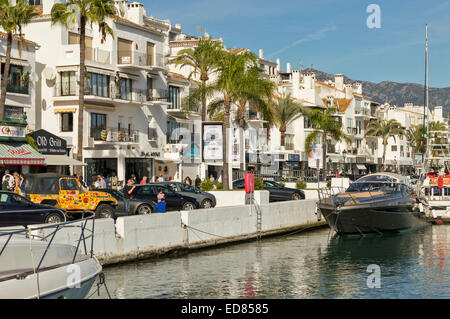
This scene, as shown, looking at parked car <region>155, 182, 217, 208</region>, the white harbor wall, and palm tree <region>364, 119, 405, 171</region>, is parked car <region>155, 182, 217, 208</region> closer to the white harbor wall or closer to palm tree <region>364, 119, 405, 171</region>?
the white harbor wall

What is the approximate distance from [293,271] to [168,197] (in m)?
11.4

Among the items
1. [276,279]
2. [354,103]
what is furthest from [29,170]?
[354,103]

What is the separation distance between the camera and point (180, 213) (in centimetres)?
2584

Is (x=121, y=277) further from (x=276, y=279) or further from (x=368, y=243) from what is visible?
(x=368, y=243)

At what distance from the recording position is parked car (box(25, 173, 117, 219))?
25797 millimetres

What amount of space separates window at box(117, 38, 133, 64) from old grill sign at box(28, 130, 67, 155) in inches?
510

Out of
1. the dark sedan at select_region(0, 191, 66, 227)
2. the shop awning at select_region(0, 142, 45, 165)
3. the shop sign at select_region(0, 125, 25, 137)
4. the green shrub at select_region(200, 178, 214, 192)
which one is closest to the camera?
the dark sedan at select_region(0, 191, 66, 227)

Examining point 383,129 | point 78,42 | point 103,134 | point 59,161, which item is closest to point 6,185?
point 59,161

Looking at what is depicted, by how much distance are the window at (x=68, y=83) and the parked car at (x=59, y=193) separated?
22913mm

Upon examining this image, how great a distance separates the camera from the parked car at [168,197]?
32.2 m

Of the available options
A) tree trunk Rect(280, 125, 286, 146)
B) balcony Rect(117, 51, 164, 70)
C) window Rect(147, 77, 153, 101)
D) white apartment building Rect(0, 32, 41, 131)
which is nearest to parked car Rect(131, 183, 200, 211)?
white apartment building Rect(0, 32, 41, 131)

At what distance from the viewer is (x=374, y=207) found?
104ft

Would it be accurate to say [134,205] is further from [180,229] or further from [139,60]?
[139,60]

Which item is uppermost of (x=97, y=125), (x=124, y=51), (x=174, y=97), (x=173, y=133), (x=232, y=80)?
(x=124, y=51)
